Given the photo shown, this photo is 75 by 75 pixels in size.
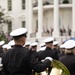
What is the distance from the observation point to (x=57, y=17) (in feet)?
143

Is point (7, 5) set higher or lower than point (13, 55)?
lower

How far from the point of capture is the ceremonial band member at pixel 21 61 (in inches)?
254

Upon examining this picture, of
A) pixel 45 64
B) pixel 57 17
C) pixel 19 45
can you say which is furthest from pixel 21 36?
pixel 57 17

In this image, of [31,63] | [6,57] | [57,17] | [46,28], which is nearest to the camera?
[31,63]

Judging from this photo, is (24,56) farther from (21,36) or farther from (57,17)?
(57,17)

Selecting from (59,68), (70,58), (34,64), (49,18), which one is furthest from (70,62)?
(49,18)

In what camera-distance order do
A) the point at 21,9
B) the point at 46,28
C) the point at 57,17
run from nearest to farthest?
1. the point at 57,17
2. the point at 46,28
3. the point at 21,9

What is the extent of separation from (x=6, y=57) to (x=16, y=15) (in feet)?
158

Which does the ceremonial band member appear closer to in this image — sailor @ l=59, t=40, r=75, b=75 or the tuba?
the tuba

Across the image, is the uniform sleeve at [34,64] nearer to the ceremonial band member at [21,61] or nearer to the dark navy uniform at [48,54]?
the ceremonial band member at [21,61]

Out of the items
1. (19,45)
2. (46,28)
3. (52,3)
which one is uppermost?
(19,45)

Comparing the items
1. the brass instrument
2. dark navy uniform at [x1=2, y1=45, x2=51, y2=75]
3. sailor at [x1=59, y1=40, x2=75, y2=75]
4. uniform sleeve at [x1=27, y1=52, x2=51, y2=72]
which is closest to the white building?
sailor at [x1=59, y1=40, x2=75, y2=75]

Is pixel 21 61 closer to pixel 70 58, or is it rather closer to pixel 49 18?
pixel 70 58

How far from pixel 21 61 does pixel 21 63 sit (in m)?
0.03
